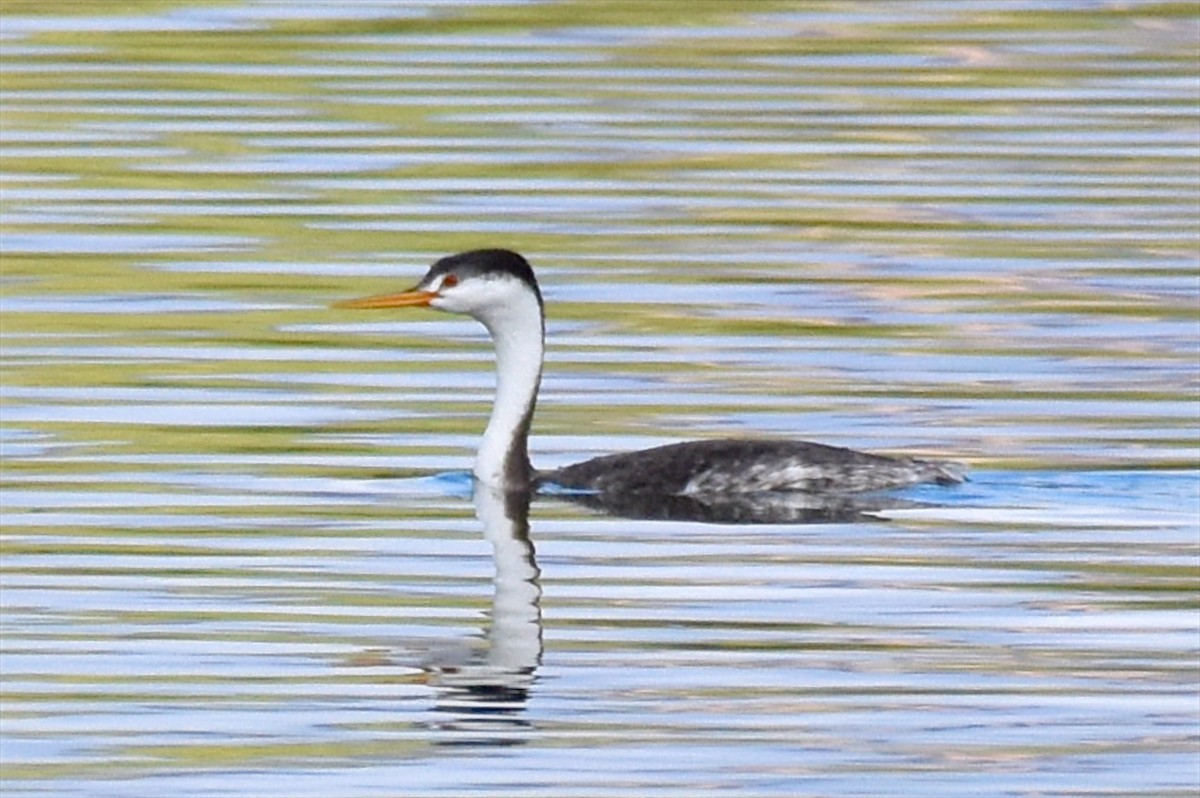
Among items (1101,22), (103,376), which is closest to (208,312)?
(103,376)

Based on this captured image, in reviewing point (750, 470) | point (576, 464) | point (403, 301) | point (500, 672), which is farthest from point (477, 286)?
point (500, 672)

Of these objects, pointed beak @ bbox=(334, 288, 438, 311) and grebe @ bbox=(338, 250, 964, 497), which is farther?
pointed beak @ bbox=(334, 288, 438, 311)

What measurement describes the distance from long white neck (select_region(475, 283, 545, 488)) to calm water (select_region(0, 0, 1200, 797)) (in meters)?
0.25

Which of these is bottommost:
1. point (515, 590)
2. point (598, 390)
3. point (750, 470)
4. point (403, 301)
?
point (515, 590)

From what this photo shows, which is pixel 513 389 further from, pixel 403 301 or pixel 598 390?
pixel 598 390

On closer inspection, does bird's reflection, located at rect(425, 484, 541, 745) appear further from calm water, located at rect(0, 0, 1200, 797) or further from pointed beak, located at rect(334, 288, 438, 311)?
pointed beak, located at rect(334, 288, 438, 311)

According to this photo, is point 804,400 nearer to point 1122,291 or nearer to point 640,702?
point 1122,291

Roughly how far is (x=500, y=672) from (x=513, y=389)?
3856mm

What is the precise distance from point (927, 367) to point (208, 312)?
3.06 meters

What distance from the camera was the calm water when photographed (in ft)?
34.7

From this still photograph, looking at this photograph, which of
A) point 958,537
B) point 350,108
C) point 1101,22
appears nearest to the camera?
point 958,537

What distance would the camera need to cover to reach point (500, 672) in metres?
11.3

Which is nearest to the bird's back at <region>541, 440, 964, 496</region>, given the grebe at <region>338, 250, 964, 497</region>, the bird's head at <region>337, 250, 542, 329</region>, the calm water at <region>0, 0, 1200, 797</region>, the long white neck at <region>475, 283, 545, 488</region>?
the grebe at <region>338, 250, 964, 497</region>

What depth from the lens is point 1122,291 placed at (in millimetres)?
18188
